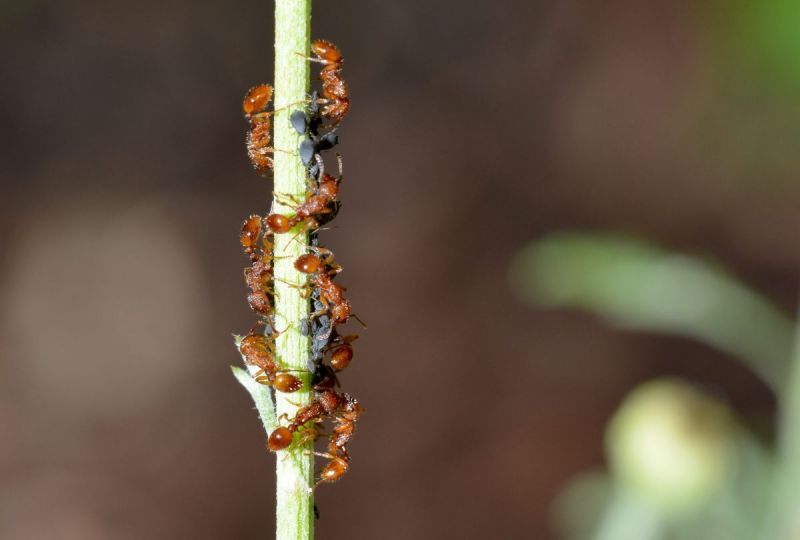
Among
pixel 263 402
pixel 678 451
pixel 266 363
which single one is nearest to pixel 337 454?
pixel 266 363

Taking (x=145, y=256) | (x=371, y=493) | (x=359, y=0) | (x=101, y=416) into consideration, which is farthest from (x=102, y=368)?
(x=359, y=0)

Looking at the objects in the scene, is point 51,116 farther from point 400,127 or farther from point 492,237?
point 492,237

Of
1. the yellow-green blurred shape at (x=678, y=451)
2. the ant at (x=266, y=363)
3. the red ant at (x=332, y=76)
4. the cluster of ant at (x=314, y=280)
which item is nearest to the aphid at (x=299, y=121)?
the cluster of ant at (x=314, y=280)

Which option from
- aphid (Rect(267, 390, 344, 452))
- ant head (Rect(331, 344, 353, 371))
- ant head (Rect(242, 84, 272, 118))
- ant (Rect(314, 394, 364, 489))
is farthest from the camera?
ant (Rect(314, 394, 364, 489))

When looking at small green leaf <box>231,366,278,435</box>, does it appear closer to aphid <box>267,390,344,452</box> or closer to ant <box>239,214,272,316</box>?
aphid <box>267,390,344,452</box>

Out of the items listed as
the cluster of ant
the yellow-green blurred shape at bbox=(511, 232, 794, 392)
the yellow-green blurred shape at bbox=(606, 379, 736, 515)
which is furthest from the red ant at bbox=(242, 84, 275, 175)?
the yellow-green blurred shape at bbox=(606, 379, 736, 515)

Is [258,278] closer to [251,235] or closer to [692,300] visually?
[251,235]

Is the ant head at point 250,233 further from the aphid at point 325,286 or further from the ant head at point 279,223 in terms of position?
the ant head at point 279,223

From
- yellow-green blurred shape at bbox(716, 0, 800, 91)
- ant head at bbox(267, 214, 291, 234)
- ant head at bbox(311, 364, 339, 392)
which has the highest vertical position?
yellow-green blurred shape at bbox(716, 0, 800, 91)
